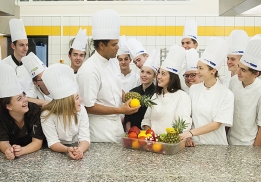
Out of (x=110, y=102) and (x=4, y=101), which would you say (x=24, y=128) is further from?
(x=110, y=102)

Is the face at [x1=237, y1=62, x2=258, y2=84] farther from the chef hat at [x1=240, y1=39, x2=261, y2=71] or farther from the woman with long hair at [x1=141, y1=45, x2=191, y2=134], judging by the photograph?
the woman with long hair at [x1=141, y1=45, x2=191, y2=134]

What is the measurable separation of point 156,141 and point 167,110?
44cm

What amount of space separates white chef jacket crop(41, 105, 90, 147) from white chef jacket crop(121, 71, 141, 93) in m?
1.19

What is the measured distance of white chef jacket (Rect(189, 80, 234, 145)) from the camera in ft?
6.38

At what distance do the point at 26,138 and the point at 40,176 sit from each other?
0.57 m

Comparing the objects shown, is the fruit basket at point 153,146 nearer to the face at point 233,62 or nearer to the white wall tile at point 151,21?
the face at point 233,62

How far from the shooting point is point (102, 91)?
205 cm

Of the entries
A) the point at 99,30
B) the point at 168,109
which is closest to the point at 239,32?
the point at 168,109

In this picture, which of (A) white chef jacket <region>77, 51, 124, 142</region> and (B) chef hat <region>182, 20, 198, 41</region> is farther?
(B) chef hat <region>182, 20, 198, 41</region>

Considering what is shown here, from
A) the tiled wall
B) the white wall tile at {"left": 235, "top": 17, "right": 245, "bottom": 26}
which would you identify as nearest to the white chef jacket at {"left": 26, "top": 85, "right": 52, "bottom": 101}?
the tiled wall

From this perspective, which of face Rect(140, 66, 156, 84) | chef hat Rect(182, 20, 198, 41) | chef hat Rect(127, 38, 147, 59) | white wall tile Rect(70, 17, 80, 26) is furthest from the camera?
white wall tile Rect(70, 17, 80, 26)

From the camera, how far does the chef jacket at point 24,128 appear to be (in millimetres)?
1759

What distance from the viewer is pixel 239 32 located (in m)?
2.82

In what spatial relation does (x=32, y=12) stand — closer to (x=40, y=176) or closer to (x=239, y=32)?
(x=239, y=32)
